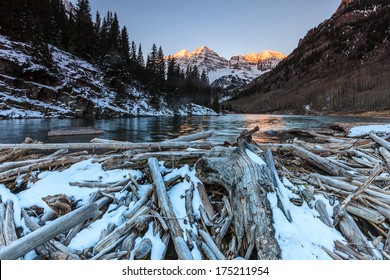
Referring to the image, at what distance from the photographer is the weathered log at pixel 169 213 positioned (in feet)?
9.60

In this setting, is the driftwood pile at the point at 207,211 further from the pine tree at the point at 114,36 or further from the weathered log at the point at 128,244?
the pine tree at the point at 114,36

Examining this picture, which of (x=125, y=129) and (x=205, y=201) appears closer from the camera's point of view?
(x=205, y=201)

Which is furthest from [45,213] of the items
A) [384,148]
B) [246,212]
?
[384,148]

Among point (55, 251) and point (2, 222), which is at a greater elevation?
point (2, 222)

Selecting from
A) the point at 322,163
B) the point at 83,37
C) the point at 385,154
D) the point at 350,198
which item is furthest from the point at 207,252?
the point at 83,37

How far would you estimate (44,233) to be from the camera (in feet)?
9.12

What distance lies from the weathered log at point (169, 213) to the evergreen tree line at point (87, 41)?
183ft

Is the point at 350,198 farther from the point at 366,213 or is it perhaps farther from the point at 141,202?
the point at 141,202

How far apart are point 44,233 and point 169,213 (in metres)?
1.76

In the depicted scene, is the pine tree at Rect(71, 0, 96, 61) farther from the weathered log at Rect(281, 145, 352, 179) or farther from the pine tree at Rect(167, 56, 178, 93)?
the weathered log at Rect(281, 145, 352, 179)

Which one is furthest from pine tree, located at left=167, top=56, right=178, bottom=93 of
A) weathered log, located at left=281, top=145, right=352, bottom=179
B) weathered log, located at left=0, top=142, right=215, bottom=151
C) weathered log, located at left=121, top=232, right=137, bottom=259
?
weathered log, located at left=121, top=232, right=137, bottom=259
